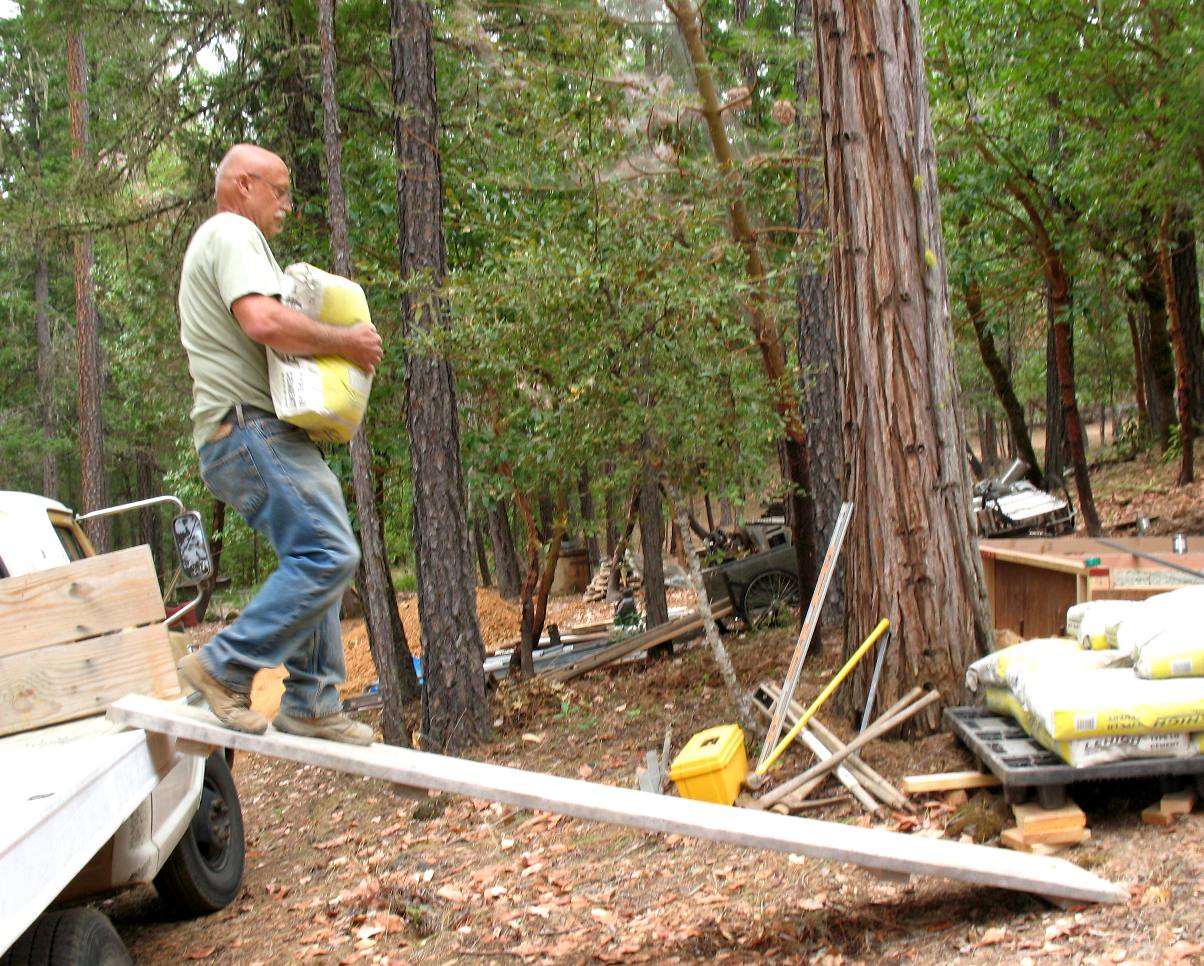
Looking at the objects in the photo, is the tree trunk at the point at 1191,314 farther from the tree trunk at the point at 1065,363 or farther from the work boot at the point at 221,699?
the work boot at the point at 221,699

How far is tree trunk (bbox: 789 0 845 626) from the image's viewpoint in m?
10.5

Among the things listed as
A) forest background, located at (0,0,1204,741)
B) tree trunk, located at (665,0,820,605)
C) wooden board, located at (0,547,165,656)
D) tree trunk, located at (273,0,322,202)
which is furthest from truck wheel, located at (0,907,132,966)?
tree trunk, located at (273,0,322,202)

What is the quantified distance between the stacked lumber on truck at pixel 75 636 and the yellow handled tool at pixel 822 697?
358 centimetres

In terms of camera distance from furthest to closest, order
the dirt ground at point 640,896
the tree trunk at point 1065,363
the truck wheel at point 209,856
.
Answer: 1. the tree trunk at point 1065,363
2. the truck wheel at point 209,856
3. the dirt ground at point 640,896

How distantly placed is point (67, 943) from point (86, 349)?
55.0 ft

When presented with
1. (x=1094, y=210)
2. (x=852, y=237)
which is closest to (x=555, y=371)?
(x=852, y=237)

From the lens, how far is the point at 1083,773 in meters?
4.80

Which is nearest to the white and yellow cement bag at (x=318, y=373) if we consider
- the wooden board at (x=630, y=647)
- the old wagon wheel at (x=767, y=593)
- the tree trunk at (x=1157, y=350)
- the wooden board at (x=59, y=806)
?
the wooden board at (x=59, y=806)

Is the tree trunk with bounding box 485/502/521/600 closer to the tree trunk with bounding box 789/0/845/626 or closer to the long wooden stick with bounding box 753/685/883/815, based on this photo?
the tree trunk with bounding box 789/0/845/626

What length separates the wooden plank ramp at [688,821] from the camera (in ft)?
12.9

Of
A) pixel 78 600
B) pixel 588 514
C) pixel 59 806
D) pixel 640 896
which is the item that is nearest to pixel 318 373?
pixel 78 600

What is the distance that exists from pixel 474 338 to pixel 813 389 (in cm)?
424

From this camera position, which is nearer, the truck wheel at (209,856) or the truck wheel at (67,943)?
the truck wheel at (67,943)

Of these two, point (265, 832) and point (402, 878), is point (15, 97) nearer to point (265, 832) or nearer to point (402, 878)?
point (265, 832)
